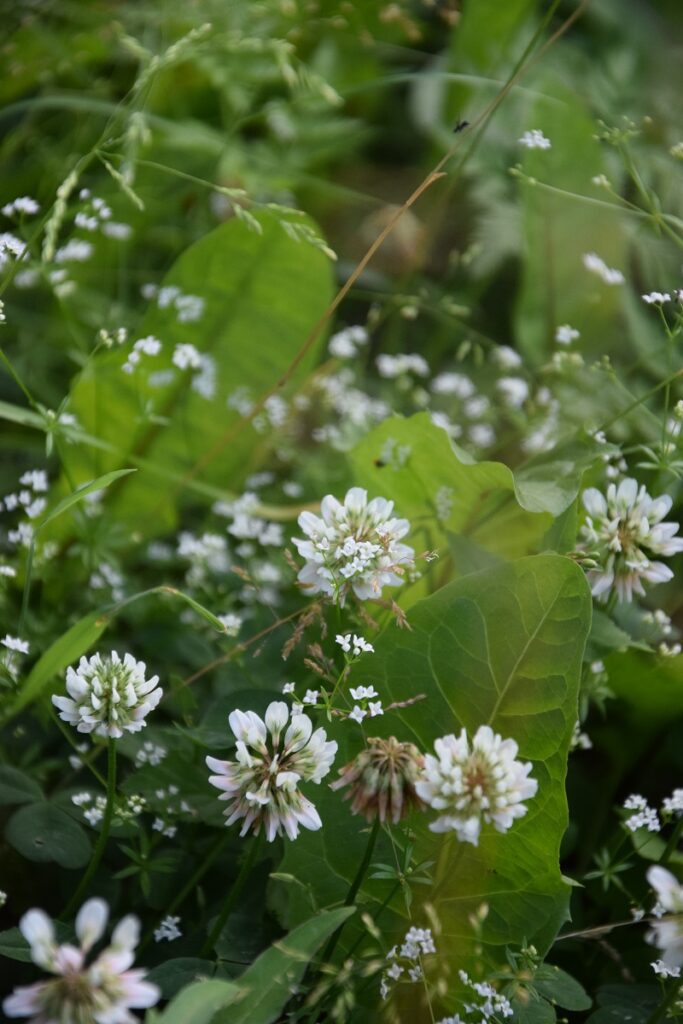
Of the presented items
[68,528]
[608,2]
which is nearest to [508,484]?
[68,528]

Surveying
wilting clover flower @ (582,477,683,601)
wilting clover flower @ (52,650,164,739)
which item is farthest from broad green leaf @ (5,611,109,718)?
wilting clover flower @ (582,477,683,601)

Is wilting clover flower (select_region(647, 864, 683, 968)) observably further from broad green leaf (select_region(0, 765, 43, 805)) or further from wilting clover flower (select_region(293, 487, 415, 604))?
broad green leaf (select_region(0, 765, 43, 805))

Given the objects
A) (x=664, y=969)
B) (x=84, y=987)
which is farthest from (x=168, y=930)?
(x=664, y=969)

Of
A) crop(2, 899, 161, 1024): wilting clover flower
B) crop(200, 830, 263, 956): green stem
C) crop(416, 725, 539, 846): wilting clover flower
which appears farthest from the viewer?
crop(200, 830, 263, 956): green stem

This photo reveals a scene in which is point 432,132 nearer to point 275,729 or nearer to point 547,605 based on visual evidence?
point 547,605

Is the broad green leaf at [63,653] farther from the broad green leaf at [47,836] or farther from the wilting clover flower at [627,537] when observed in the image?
the wilting clover flower at [627,537]

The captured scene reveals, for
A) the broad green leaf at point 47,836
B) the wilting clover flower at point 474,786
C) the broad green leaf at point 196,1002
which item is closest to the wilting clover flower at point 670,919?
the wilting clover flower at point 474,786
